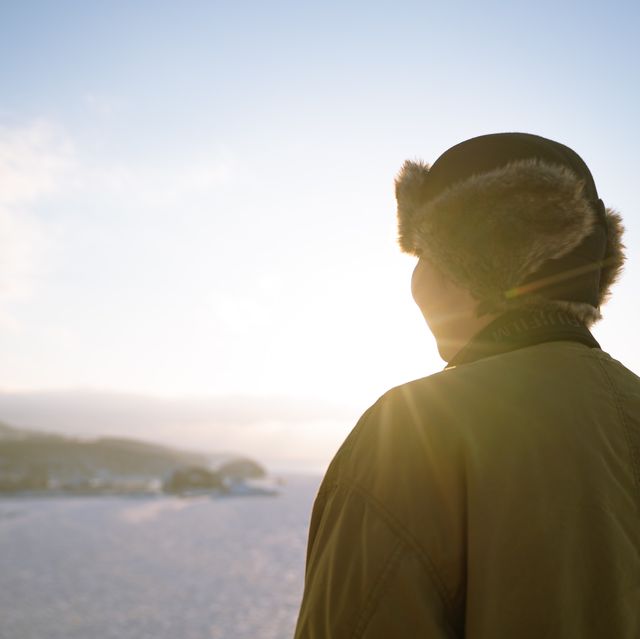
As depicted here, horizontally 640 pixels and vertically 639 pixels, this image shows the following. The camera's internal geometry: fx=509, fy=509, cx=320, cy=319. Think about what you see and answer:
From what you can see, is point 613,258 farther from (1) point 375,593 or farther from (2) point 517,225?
(1) point 375,593

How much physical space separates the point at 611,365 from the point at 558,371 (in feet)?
0.63

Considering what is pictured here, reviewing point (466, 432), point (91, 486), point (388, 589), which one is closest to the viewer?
point (388, 589)

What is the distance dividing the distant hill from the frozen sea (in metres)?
26.2

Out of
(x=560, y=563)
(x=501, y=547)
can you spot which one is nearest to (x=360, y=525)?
(x=501, y=547)

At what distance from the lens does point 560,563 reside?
3.21 feet

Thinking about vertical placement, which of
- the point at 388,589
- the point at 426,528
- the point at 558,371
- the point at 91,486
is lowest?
the point at 91,486

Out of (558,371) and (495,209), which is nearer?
(558,371)

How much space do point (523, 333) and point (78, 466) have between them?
4108 inches

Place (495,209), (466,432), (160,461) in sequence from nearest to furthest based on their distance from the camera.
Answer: (466,432) < (495,209) < (160,461)

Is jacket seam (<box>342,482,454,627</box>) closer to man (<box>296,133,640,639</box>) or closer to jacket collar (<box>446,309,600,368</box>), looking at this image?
man (<box>296,133,640,639</box>)

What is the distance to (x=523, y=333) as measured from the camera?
1.24 metres

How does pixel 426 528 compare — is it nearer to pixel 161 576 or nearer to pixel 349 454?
pixel 349 454

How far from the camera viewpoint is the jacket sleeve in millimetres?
922

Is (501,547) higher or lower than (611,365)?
lower
